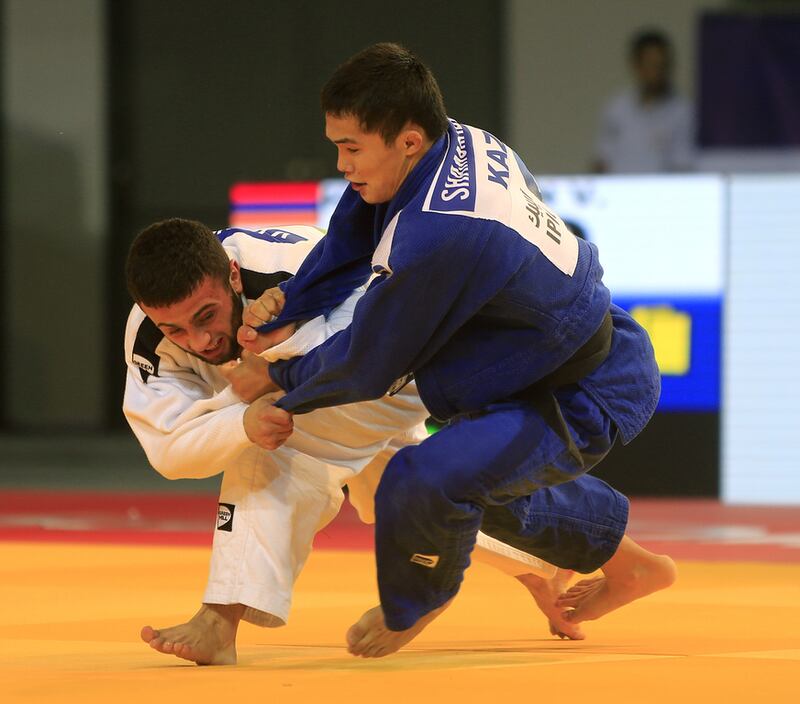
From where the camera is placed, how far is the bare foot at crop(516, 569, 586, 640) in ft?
9.07

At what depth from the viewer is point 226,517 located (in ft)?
8.24

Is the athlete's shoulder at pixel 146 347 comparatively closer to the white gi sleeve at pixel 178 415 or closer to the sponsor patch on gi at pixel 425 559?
the white gi sleeve at pixel 178 415

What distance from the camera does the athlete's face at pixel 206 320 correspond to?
8.22 feet

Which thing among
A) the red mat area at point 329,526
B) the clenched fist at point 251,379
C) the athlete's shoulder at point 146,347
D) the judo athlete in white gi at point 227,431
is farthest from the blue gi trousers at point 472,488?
the red mat area at point 329,526

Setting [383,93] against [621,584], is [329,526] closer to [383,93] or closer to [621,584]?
[621,584]

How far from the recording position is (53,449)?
28.3 ft

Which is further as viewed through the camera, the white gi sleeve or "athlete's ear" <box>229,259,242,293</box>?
"athlete's ear" <box>229,259,242,293</box>

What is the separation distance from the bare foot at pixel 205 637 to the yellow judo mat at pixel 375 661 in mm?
42

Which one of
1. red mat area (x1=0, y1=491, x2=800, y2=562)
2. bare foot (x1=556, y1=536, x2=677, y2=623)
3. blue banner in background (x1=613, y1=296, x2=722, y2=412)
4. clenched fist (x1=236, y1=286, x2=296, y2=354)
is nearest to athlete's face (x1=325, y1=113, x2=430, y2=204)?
clenched fist (x1=236, y1=286, x2=296, y2=354)

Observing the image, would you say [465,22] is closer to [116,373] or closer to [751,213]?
[116,373]

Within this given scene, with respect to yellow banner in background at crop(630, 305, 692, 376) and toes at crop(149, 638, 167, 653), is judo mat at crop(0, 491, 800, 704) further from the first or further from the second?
yellow banner in background at crop(630, 305, 692, 376)

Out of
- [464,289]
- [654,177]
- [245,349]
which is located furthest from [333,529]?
[464,289]

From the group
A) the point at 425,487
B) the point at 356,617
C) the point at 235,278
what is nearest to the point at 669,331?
the point at 356,617

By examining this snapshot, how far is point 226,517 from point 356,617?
Result: 0.63 meters
